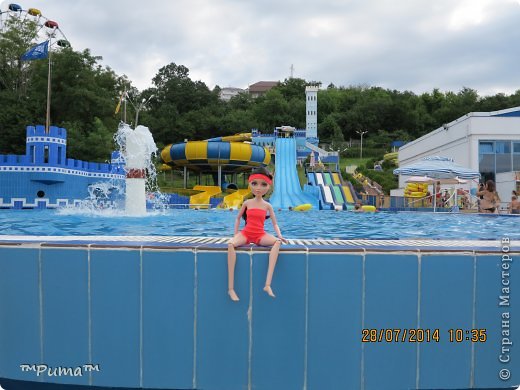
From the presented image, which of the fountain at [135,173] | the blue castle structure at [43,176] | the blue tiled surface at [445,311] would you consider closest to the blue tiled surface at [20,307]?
the blue tiled surface at [445,311]

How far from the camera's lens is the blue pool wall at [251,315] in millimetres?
2514

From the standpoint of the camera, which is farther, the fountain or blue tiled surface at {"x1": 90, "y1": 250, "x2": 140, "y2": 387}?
the fountain

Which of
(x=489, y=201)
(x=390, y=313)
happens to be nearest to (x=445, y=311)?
(x=390, y=313)

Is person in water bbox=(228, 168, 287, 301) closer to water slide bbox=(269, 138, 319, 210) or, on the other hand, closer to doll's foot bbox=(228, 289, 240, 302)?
doll's foot bbox=(228, 289, 240, 302)

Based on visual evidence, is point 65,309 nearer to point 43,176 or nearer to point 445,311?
point 445,311

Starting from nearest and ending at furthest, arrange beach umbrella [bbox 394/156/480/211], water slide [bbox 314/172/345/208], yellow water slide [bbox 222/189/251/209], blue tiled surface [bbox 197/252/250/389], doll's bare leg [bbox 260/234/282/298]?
doll's bare leg [bbox 260/234/282/298] < blue tiled surface [bbox 197/252/250/389] < beach umbrella [bbox 394/156/480/211] < water slide [bbox 314/172/345/208] < yellow water slide [bbox 222/189/251/209]

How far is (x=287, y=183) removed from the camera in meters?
23.7

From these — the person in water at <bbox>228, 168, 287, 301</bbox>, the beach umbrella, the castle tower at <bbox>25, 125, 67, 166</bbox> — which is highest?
the castle tower at <bbox>25, 125, 67, 166</bbox>

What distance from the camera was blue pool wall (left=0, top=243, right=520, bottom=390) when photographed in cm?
251

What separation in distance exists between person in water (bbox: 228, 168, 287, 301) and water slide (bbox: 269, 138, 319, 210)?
13339mm

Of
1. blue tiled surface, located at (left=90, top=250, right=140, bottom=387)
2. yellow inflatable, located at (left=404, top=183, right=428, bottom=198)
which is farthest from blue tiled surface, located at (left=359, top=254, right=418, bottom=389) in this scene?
yellow inflatable, located at (left=404, top=183, right=428, bottom=198)

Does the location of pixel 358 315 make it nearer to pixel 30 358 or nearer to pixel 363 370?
pixel 363 370

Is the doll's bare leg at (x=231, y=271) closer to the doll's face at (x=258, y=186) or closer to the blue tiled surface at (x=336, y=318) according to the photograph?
the blue tiled surface at (x=336, y=318)

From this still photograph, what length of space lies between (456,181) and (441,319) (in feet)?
48.7
